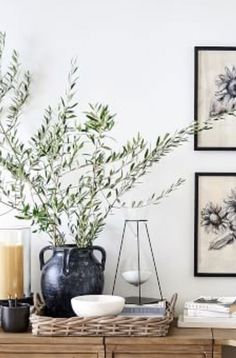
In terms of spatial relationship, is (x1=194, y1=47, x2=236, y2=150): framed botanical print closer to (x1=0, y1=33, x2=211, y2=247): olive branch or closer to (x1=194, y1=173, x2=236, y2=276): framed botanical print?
(x1=0, y1=33, x2=211, y2=247): olive branch

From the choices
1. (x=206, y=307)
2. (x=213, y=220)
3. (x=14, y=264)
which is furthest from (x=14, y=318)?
(x=213, y=220)

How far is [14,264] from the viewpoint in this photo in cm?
272

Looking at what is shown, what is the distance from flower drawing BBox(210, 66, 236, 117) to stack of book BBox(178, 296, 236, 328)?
81 centimetres

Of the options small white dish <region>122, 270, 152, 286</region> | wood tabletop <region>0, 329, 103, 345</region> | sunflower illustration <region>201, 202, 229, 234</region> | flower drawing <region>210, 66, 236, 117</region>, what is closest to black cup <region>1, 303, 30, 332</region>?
wood tabletop <region>0, 329, 103, 345</region>

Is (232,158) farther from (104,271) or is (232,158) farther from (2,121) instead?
(2,121)

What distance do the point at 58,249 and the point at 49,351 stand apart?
42 centimetres

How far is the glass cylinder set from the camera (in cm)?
271

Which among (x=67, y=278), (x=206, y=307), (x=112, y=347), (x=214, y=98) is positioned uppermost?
(x=214, y=98)

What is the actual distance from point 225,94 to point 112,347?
119 centimetres

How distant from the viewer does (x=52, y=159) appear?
2766mm

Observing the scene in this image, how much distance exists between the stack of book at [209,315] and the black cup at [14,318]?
612 mm

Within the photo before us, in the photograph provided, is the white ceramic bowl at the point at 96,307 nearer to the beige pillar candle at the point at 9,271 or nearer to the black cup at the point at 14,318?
the black cup at the point at 14,318

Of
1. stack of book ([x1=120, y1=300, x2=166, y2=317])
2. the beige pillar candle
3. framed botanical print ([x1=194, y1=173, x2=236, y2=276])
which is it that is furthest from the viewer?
framed botanical print ([x1=194, y1=173, x2=236, y2=276])

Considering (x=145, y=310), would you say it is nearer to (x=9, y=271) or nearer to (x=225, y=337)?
(x=225, y=337)
